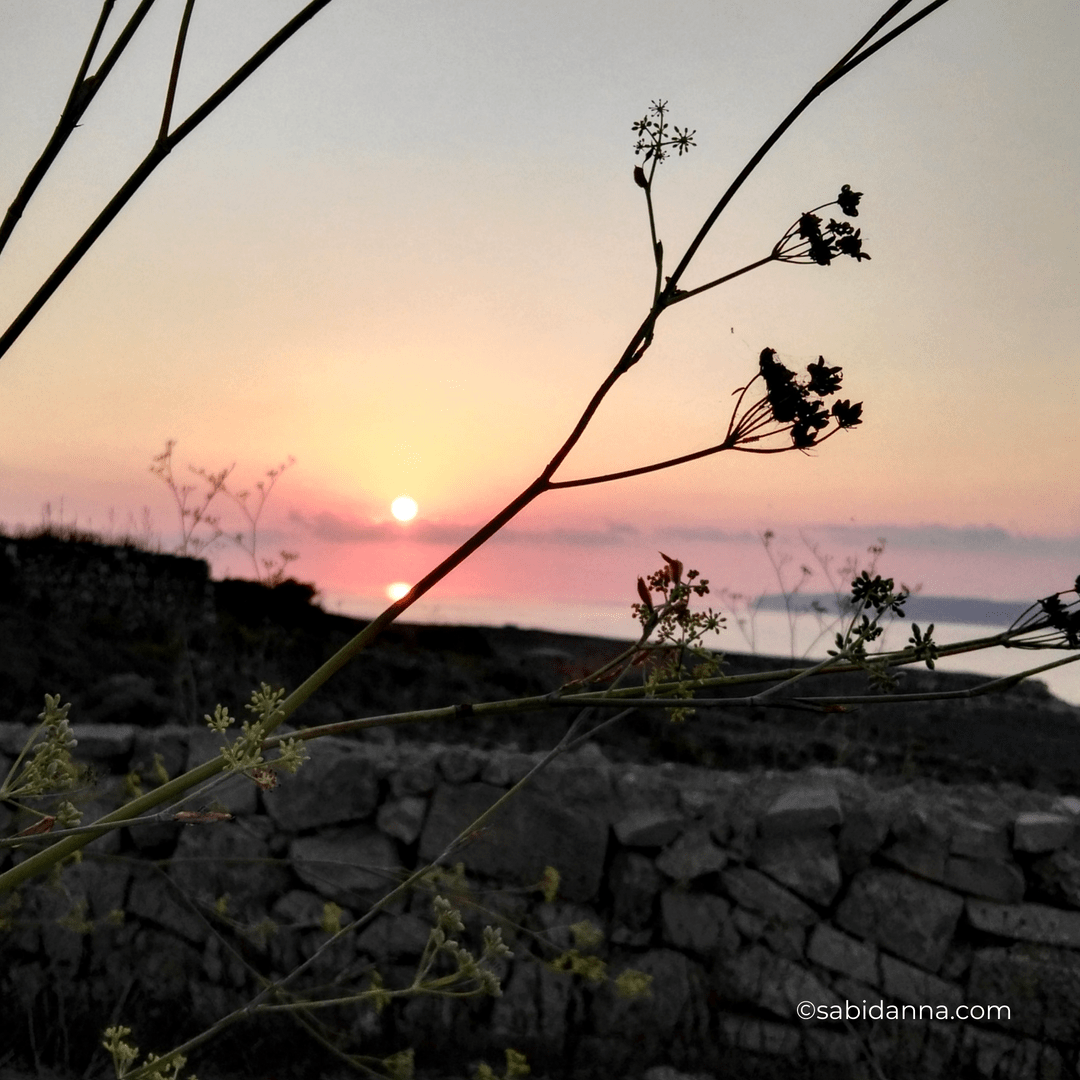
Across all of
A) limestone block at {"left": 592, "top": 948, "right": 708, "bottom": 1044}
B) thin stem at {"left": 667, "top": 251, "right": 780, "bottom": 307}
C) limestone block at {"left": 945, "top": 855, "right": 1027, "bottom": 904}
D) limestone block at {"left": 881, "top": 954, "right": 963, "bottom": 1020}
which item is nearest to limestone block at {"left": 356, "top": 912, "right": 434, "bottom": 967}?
limestone block at {"left": 592, "top": 948, "right": 708, "bottom": 1044}

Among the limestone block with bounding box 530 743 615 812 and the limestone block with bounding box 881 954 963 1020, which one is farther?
the limestone block with bounding box 530 743 615 812

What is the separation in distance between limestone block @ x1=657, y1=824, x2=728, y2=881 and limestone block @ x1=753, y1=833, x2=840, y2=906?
0.18 m

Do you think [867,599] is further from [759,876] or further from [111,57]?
[759,876]

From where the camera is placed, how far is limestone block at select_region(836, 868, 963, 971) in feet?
15.3

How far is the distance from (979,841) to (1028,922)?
365 millimetres

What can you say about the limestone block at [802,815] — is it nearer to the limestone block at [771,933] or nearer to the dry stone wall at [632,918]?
the dry stone wall at [632,918]

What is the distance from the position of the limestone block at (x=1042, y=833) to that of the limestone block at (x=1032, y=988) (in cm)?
40

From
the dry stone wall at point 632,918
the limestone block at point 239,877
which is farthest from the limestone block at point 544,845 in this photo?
the limestone block at point 239,877

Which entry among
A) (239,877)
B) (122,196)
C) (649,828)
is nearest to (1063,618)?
(122,196)

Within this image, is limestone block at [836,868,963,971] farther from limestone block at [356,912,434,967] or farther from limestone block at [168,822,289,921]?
limestone block at [168,822,289,921]

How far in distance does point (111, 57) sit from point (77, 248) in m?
0.17

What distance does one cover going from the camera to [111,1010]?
15.5 feet

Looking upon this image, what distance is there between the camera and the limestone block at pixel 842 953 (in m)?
4.67

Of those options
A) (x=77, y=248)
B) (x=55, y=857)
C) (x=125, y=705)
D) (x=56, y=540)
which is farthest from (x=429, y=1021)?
(x=56, y=540)
